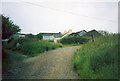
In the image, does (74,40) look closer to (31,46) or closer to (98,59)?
(98,59)

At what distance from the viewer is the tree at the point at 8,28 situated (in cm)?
561

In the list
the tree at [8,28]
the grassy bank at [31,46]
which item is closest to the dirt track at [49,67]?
the grassy bank at [31,46]

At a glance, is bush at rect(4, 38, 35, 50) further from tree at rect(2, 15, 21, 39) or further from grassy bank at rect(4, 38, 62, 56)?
tree at rect(2, 15, 21, 39)

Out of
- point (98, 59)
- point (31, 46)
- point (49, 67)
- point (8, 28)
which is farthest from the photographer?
point (8, 28)

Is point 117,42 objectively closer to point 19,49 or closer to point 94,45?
point 94,45

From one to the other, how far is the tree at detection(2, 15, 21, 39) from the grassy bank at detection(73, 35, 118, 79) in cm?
150

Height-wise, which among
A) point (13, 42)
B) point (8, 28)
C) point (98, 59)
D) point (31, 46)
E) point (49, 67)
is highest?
point (8, 28)

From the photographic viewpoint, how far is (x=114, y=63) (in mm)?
4973

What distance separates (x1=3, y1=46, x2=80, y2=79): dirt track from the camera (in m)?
5.28

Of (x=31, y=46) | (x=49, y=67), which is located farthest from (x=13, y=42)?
(x=49, y=67)

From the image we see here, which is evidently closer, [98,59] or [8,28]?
[98,59]

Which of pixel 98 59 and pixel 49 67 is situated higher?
pixel 98 59

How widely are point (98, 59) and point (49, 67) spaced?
43.1 inches

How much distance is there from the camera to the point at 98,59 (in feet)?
16.8
